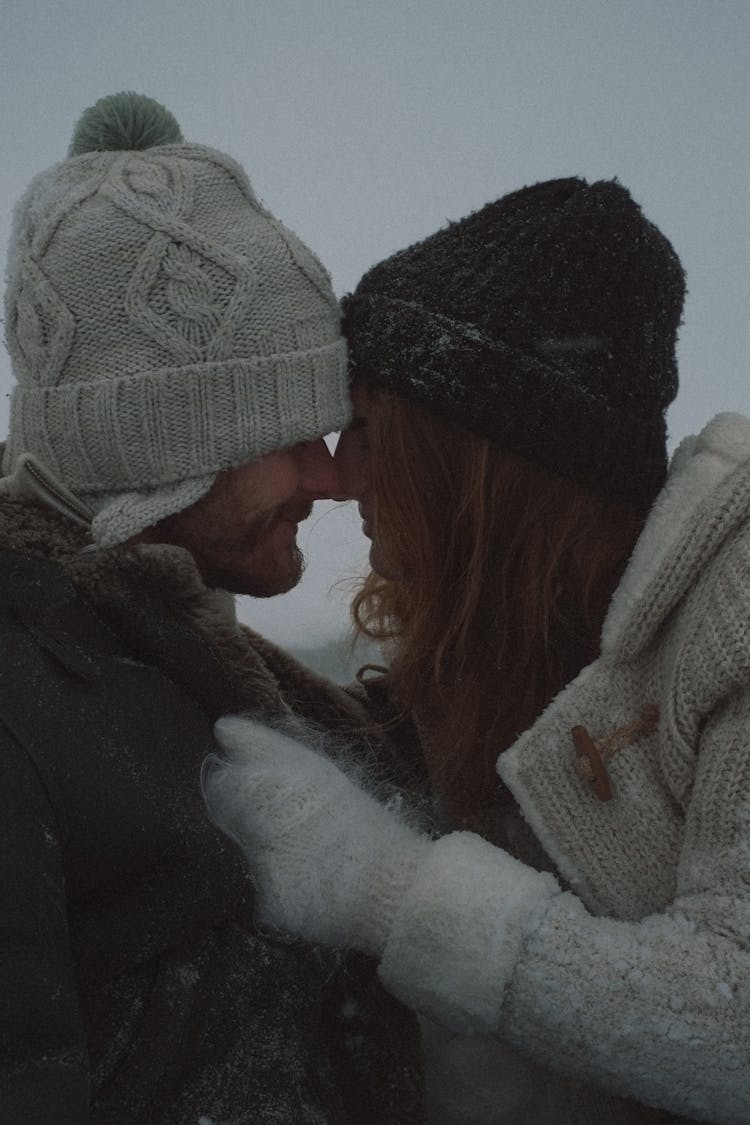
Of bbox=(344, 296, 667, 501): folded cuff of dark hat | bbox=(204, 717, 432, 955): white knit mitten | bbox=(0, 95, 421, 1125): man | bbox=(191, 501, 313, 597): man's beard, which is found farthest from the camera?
bbox=(191, 501, 313, 597): man's beard

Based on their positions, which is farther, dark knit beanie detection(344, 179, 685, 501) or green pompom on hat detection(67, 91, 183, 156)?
green pompom on hat detection(67, 91, 183, 156)

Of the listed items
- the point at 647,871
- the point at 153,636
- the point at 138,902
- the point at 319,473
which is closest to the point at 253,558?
the point at 319,473

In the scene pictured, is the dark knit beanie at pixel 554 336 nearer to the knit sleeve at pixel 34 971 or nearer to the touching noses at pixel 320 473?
the touching noses at pixel 320 473

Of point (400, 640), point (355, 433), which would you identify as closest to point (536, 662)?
point (400, 640)

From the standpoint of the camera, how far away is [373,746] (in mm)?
1644

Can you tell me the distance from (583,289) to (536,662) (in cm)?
55

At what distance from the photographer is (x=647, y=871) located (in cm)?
120

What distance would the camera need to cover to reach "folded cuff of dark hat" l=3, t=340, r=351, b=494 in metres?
1.35

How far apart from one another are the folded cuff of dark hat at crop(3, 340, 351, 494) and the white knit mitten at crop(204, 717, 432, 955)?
43 centimetres

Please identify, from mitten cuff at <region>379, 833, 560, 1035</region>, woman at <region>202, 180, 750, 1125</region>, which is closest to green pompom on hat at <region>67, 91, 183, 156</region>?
woman at <region>202, 180, 750, 1125</region>

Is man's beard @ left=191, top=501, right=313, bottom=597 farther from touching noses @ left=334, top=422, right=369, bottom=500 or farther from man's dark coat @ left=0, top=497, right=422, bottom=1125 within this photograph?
man's dark coat @ left=0, top=497, right=422, bottom=1125

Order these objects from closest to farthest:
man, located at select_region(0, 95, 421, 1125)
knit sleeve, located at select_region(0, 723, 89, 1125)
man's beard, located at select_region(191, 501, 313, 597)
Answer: knit sleeve, located at select_region(0, 723, 89, 1125), man, located at select_region(0, 95, 421, 1125), man's beard, located at select_region(191, 501, 313, 597)

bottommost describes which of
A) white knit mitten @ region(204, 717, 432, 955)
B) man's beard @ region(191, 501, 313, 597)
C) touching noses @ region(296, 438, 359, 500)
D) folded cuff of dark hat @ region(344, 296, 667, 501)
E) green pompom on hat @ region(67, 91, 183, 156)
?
white knit mitten @ region(204, 717, 432, 955)

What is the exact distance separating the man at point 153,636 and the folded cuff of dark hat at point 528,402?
166 mm
